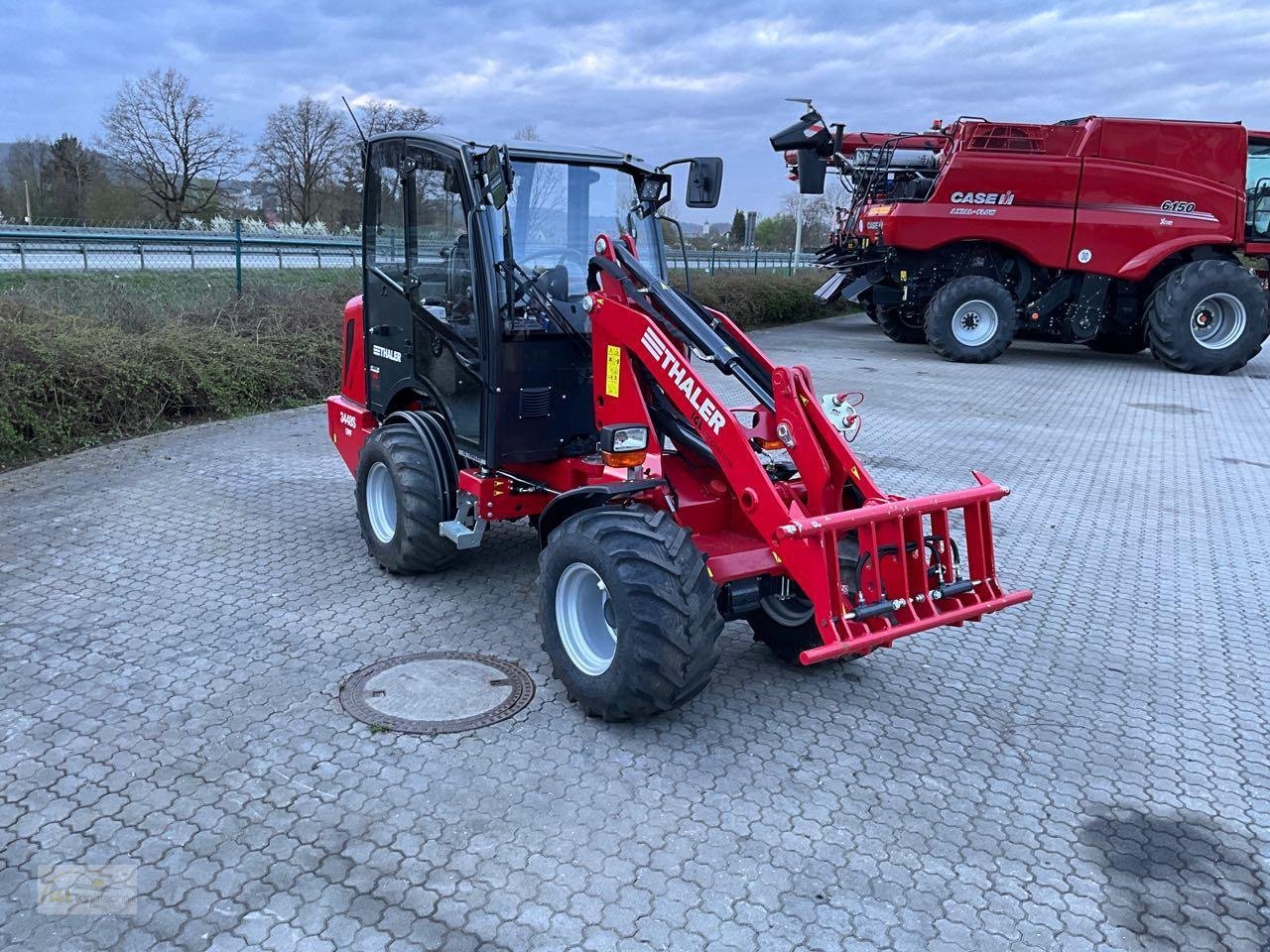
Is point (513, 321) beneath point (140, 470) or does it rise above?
above

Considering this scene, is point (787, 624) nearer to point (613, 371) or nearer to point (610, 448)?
point (610, 448)

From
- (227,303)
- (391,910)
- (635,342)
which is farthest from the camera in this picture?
(227,303)

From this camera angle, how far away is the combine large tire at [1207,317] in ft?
46.5

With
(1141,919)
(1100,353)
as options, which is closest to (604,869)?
(1141,919)

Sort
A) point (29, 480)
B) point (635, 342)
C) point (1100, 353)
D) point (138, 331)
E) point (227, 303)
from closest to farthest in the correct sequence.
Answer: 1. point (635, 342)
2. point (29, 480)
3. point (138, 331)
4. point (227, 303)
5. point (1100, 353)

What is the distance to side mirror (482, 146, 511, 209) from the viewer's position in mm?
4508

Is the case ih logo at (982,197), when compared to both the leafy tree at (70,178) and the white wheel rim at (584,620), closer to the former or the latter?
the white wheel rim at (584,620)

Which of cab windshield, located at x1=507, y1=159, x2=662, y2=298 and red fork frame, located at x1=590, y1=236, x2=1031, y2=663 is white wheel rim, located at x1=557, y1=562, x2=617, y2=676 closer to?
red fork frame, located at x1=590, y1=236, x2=1031, y2=663

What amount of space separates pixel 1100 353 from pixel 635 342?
15.8 m

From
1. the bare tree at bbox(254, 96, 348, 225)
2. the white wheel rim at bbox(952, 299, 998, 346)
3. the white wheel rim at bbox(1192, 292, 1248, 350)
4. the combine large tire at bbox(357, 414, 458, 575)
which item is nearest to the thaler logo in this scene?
the combine large tire at bbox(357, 414, 458, 575)

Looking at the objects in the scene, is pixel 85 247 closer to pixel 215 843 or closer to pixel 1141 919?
pixel 215 843

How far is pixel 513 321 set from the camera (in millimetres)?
4871

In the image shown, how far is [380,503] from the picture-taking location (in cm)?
580

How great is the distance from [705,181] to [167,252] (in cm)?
1548
